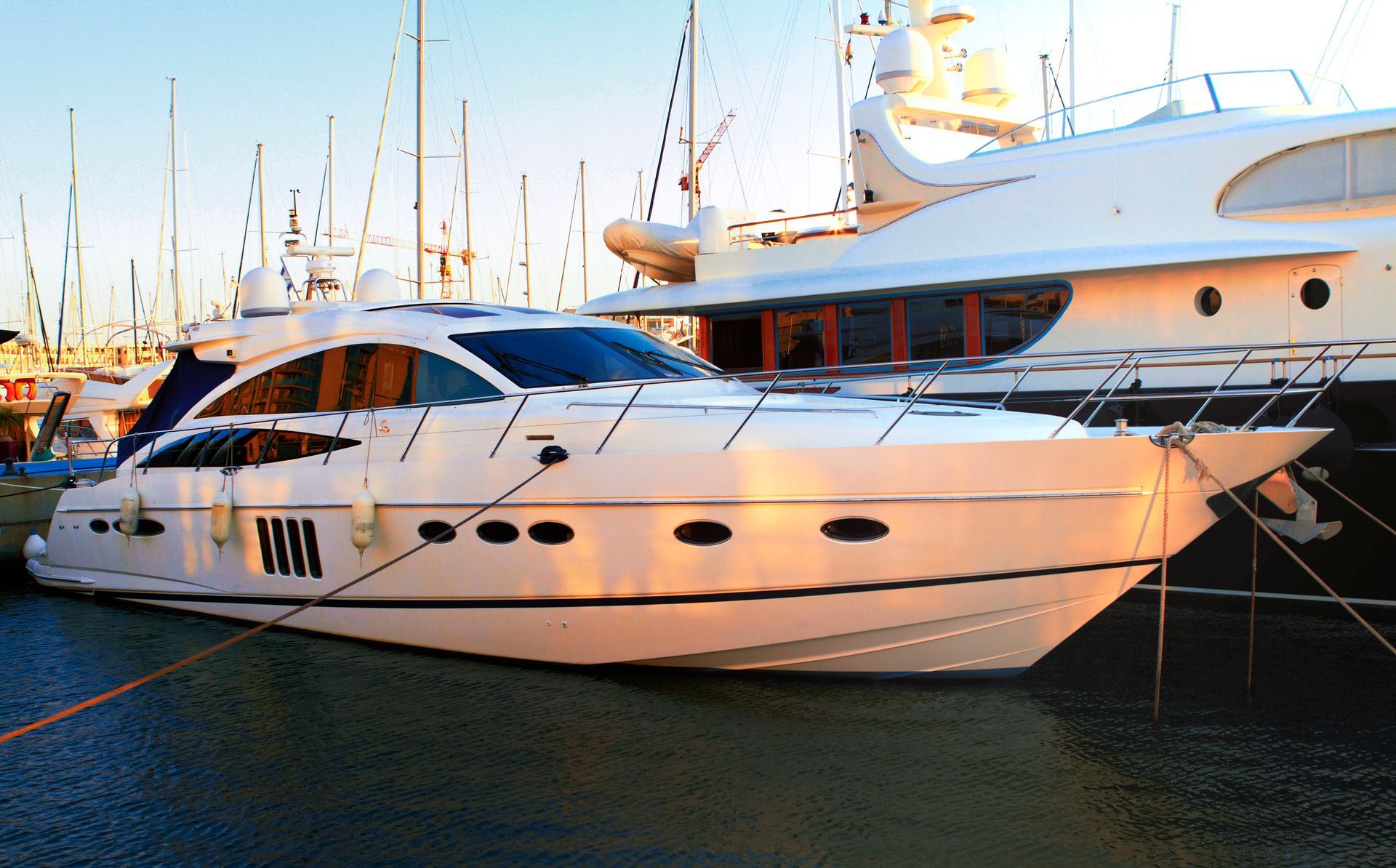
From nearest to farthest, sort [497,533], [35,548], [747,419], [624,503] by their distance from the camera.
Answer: [747,419]
[624,503]
[497,533]
[35,548]

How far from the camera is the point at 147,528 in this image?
28.1 feet

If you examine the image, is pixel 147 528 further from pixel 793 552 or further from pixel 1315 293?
pixel 1315 293

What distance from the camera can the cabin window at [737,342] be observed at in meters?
10.4

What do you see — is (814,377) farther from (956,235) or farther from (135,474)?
(135,474)

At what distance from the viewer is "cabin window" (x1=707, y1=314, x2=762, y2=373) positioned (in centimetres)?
1038

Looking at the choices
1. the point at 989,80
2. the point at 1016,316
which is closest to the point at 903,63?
the point at 989,80

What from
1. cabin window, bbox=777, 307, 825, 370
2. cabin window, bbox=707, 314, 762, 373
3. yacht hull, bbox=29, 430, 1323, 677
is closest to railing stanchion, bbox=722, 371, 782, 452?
yacht hull, bbox=29, 430, 1323, 677

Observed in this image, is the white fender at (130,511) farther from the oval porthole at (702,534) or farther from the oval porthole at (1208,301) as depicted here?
the oval porthole at (1208,301)

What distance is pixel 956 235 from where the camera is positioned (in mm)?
9547

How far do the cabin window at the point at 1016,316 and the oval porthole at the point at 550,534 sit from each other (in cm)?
451

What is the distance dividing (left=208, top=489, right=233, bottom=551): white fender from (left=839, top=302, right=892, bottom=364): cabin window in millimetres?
5490

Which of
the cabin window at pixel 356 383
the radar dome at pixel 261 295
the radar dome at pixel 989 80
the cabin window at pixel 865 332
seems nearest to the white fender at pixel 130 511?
the cabin window at pixel 356 383

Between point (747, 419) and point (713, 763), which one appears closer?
point (713, 763)

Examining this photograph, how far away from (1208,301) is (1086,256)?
1.05 m
